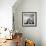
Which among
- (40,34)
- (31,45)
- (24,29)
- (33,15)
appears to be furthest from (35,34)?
(31,45)

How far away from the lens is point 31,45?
452cm

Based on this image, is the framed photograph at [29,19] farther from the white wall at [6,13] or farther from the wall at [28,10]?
the white wall at [6,13]

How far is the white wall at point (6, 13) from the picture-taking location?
4.54 metres

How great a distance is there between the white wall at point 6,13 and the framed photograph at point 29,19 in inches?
51.9

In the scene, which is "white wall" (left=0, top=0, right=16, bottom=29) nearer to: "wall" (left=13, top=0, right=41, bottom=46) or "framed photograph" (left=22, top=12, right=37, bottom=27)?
"wall" (left=13, top=0, right=41, bottom=46)

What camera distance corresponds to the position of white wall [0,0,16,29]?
4539 millimetres

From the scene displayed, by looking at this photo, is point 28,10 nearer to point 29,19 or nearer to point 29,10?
point 29,10

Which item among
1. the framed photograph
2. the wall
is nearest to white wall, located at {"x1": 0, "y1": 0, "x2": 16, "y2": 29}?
the wall

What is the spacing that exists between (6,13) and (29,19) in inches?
60.8

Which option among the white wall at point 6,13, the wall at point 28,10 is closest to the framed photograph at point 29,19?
the wall at point 28,10

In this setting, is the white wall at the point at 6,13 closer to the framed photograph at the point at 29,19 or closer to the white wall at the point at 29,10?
the white wall at the point at 29,10

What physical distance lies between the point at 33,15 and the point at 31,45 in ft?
5.82

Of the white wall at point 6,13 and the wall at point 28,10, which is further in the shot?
the wall at point 28,10

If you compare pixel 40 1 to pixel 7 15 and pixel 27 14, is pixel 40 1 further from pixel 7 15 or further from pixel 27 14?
pixel 7 15
